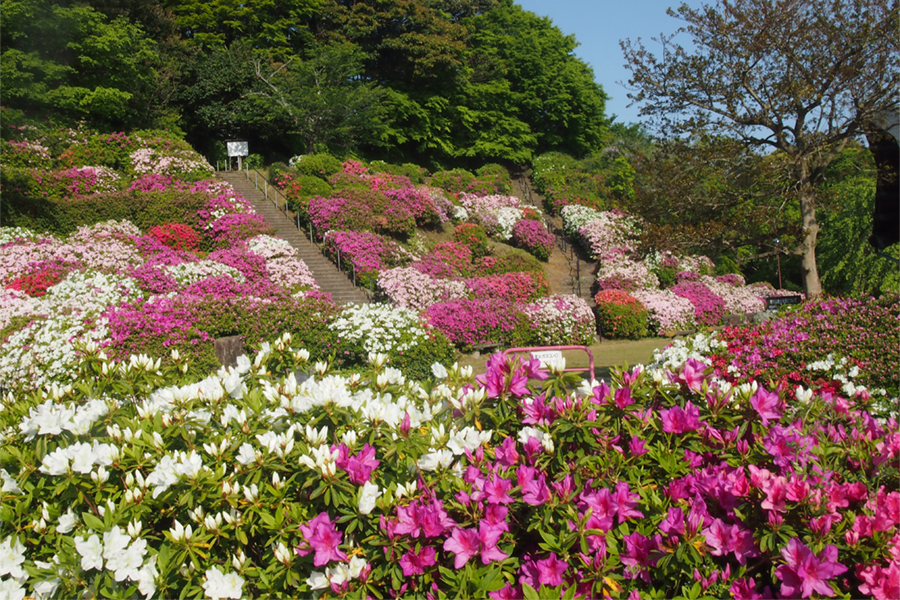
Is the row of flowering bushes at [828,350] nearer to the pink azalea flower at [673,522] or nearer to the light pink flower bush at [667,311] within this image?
the pink azalea flower at [673,522]

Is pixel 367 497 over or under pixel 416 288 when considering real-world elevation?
over

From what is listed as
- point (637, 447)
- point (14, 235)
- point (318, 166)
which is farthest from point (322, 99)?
point (637, 447)

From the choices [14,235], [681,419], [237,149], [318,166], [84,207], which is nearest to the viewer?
[681,419]

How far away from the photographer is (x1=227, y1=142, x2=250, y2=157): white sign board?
21.8 meters

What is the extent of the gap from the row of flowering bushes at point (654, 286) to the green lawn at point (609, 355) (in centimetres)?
65

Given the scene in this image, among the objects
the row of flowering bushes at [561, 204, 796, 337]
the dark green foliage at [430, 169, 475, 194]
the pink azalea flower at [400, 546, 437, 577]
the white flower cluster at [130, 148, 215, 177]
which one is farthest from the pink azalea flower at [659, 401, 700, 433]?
the dark green foliage at [430, 169, 475, 194]

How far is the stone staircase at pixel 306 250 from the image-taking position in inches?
589

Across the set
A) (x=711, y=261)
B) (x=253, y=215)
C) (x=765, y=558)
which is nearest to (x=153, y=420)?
(x=765, y=558)

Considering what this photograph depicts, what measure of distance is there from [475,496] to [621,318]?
48.0ft

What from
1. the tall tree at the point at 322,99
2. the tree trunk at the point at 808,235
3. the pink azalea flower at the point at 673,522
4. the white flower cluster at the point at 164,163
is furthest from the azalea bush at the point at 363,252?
the pink azalea flower at the point at 673,522

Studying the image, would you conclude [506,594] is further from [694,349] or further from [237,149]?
[237,149]

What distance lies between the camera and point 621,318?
52.3 ft

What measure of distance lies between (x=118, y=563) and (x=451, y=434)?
1199 millimetres

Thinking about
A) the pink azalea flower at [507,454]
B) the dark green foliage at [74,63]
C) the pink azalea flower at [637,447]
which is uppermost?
the dark green foliage at [74,63]
